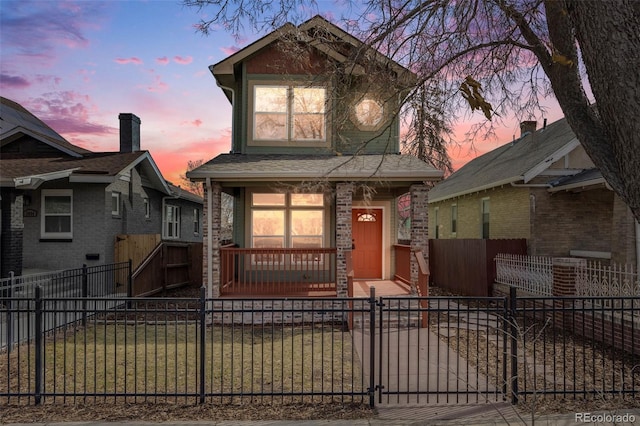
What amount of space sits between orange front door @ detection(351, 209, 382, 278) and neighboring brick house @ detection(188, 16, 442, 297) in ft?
0.10

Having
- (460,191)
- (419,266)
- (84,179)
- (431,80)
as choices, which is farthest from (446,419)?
(460,191)

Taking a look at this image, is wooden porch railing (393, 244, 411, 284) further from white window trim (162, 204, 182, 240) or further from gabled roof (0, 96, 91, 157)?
gabled roof (0, 96, 91, 157)

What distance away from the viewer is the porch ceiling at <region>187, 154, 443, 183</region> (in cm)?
1066

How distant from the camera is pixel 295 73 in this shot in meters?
12.7

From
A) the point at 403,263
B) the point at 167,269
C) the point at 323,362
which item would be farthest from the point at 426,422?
the point at 167,269

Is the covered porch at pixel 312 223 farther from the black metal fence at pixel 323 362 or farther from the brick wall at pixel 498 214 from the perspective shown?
the brick wall at pixel 498 214

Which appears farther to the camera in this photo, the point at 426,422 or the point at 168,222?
the point at 168,222

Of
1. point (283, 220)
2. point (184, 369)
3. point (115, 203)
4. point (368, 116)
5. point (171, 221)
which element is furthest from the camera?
point (171, 221)

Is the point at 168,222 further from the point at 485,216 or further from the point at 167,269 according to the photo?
the point at 485,216

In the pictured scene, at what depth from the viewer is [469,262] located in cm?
1488

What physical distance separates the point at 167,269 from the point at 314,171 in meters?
7.56

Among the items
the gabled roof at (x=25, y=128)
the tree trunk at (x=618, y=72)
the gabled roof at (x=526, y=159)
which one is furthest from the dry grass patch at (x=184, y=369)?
the gabled roof at (x=25, y=128)

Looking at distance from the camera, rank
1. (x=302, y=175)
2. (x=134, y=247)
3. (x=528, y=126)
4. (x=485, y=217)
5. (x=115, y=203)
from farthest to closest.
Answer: (x=528, y=126), (x=485, y=217), (x=115, y=203), (x=134, y=247), (x=302, y=175)

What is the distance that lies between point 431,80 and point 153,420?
8.36m
